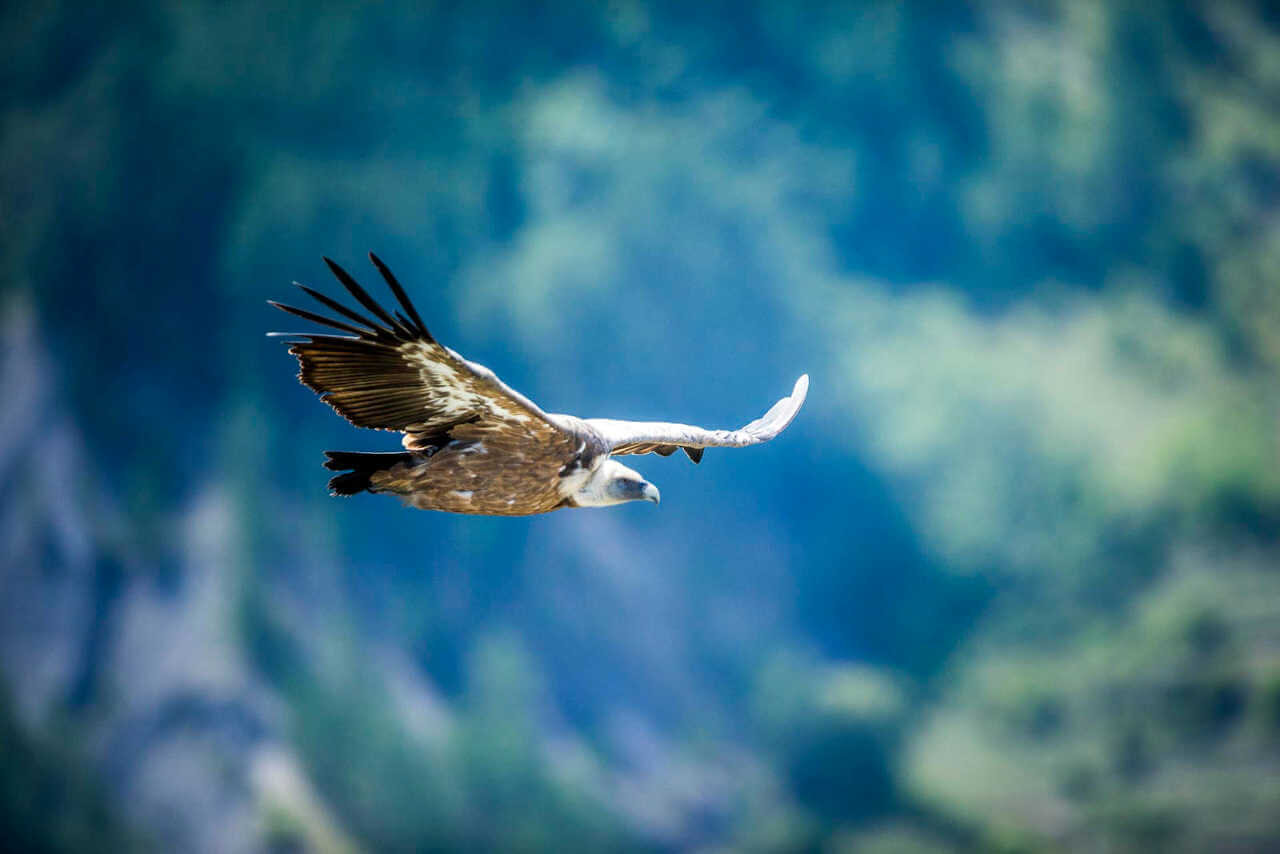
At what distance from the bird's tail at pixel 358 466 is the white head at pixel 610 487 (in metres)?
0.52

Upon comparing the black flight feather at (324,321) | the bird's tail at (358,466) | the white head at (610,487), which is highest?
the white head at (610,487)

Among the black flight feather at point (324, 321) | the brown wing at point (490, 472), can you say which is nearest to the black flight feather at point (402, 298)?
the black flight feather at point (324, 321)

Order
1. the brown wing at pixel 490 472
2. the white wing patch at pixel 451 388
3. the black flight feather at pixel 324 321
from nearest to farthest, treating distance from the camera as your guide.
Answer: the black flight feather at pixel 324 321 < the white wing patch at pixel 451 388 < the brown wing at pixel 490 472

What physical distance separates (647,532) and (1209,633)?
17.6ft

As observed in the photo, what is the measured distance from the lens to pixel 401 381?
3.13m

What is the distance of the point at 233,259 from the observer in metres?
10.4

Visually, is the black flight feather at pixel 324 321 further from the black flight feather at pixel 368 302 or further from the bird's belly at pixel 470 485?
the bird's belly at pixel 470 485

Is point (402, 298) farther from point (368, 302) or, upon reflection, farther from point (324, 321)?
point (324, 321)

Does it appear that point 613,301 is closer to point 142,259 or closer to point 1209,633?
point 142,259

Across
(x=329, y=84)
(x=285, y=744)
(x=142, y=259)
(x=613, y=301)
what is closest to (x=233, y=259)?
(x=142, y=259)

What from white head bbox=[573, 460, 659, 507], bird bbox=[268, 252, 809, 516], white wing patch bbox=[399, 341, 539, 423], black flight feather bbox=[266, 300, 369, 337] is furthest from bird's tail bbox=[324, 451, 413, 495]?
white head bbox=[573, 460, 659, 507]

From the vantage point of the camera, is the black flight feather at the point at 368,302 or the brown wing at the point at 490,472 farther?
the brown wing at the point at 490,472

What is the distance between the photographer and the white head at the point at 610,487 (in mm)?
3422

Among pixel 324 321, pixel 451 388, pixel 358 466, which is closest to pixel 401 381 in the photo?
pixel 451 388
